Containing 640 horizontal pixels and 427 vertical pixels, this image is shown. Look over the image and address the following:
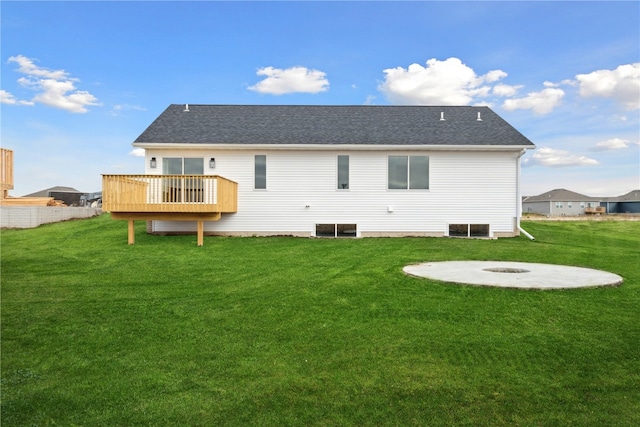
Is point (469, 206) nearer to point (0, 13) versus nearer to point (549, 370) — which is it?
point (549, 370)

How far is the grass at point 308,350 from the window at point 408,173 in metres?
6.97

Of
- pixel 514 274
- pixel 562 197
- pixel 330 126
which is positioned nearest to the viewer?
pixel 514 274

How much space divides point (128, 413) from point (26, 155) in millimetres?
15109

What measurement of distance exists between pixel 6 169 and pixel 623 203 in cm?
5460

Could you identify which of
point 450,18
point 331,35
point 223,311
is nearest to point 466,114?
point 450,18

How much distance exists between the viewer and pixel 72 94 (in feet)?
59.8

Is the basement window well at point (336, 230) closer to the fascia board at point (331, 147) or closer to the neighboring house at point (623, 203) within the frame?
the fascia board at point (331, 147)

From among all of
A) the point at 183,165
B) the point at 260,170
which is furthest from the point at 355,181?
the point at 183,165

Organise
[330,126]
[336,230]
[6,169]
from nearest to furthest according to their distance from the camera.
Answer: [336,230] → [6,169] → [330,126]

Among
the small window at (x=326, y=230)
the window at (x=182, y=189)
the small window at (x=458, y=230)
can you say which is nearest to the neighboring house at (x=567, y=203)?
the small window at (x=458, y=230)

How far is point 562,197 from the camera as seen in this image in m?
45.4

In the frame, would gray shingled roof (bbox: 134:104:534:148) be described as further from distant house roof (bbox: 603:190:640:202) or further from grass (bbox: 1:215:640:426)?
distant house roof (bbox: 603:190:640:202)

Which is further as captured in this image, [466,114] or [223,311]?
[466,114]

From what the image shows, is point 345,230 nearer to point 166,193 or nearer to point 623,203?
point 166,193
